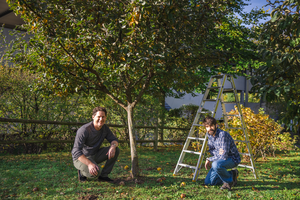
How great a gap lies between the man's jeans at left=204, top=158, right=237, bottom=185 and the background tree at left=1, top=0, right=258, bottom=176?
4.97 ft

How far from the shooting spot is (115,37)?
4562mm

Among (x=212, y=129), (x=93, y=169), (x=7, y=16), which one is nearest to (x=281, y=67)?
(x=212, y=129)

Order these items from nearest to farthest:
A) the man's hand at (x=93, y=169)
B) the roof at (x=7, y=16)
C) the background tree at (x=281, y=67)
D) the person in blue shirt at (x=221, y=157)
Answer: the man's hand at (x=93, y=169) < the background tree at (x=281, y=67) < the person in blue shirt at (x=221, y=157) < the roof at (x=7, y=16)

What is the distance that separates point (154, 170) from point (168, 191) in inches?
66.7

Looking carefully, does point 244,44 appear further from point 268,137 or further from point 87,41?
point 87,41

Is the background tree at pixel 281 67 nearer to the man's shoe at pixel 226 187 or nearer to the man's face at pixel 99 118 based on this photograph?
the man's shoe at pixel 226 187

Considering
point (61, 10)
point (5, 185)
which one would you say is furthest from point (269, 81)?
point (5, 185)

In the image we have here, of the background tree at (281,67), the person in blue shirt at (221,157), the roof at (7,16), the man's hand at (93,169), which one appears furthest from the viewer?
the roof at (7,16)

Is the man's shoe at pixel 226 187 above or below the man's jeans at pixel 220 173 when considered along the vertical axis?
below

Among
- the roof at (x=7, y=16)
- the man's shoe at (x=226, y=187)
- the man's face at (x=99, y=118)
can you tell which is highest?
the roof at (x=7, y=16)

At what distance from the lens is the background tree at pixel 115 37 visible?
166 inches

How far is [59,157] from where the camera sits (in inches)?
282

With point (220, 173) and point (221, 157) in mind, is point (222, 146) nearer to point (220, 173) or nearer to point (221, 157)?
point (221, 157)

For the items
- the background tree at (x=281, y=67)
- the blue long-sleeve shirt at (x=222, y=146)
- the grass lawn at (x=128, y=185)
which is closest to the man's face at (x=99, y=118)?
the grass lawn at (x=128, y=185)
